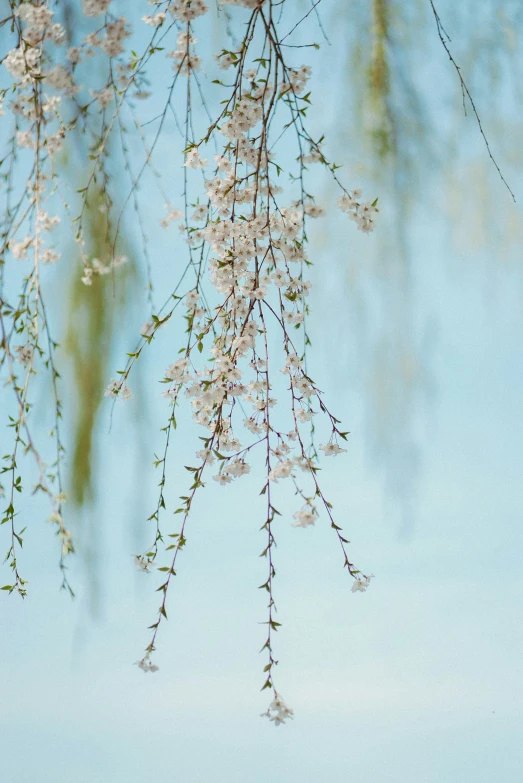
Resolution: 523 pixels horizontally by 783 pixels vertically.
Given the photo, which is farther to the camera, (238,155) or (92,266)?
(92,266)

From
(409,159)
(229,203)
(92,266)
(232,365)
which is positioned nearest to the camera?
(232,365)

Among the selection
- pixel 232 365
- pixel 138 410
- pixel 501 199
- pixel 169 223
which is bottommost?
pixel 232 365

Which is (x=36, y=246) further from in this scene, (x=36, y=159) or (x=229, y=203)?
(x=229, y=203)

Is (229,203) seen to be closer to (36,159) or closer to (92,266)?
(36,159)

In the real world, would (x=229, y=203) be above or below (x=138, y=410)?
above

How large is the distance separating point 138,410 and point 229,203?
510 millimetres

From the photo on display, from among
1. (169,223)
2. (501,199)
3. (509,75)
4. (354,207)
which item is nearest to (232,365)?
(354,207)

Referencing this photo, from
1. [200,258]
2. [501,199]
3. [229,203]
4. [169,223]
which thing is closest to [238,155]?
[229,203]

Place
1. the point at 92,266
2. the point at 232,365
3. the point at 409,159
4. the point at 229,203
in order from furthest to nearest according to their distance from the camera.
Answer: the point at 409,159 → the point at 92,266 → the point at 229,203 → the point at 232,365

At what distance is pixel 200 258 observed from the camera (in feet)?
4.29

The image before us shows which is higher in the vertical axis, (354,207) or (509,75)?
(509,75)

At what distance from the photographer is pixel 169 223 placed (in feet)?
5.31

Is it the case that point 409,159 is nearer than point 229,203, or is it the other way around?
point 229,203

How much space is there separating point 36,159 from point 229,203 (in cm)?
32
